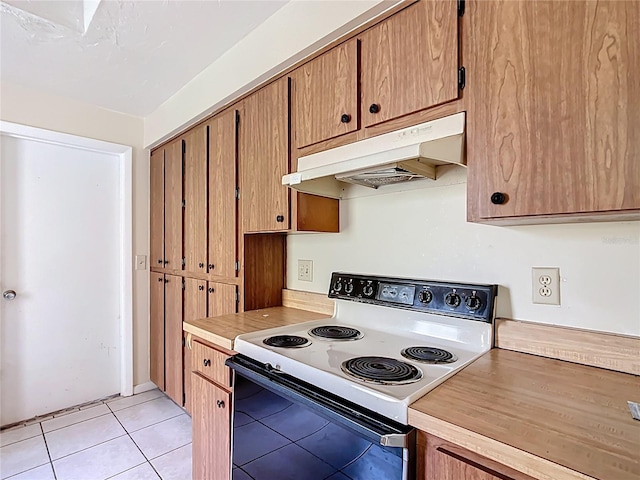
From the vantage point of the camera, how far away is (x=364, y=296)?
5.16 feet

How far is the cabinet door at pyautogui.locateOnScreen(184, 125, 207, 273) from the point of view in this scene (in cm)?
230

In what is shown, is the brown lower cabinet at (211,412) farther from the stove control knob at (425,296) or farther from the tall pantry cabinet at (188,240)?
the stove control knob at (425,296)

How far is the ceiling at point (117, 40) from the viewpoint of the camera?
1.62m

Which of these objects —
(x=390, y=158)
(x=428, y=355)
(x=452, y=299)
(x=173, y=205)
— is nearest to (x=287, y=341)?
(x=428, y=355)

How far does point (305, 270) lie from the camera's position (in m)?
1.96

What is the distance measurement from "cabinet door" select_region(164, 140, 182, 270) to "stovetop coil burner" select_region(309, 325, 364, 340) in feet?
4.96

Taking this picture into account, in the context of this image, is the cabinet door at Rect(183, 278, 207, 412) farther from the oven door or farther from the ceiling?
the ceiling

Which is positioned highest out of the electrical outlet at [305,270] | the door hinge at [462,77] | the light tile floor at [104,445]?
the door hinge at [462,77]

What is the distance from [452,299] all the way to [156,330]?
256 cm

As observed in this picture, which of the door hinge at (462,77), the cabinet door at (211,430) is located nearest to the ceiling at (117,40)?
the door hinge at (462,77)

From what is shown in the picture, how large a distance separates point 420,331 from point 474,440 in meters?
0.72

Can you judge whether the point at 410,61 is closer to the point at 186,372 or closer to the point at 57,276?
the point at 186,372

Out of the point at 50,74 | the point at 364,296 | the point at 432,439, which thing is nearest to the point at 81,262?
the point at 50,74

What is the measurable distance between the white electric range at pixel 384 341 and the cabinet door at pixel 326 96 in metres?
0.68
